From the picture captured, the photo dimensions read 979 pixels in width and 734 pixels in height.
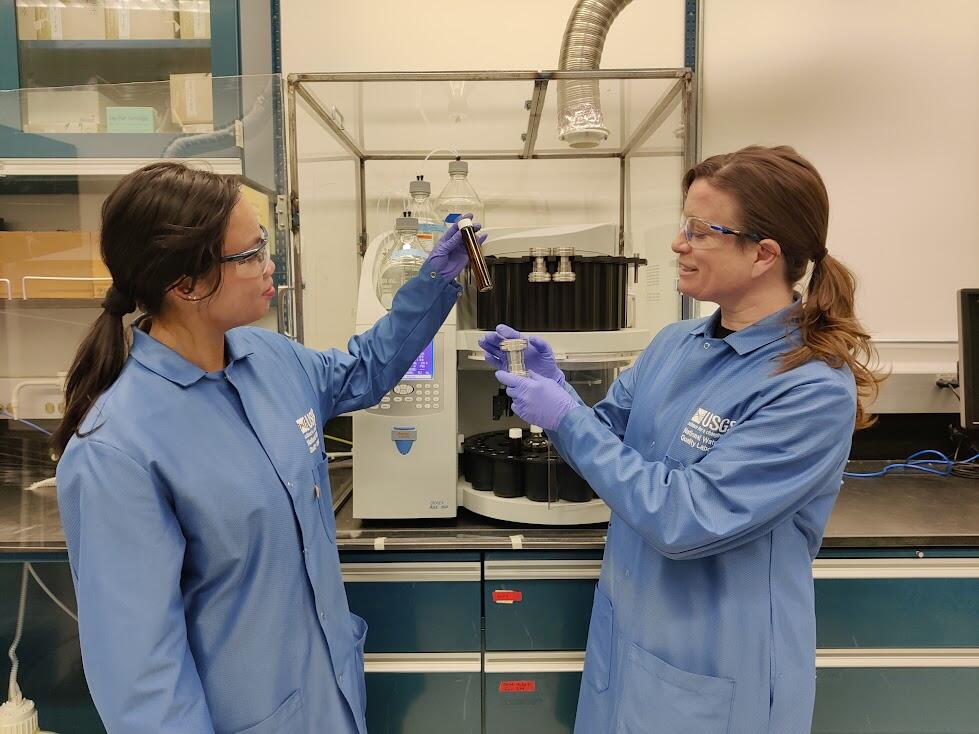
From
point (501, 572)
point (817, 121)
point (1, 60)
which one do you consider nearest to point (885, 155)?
point (817, 121)

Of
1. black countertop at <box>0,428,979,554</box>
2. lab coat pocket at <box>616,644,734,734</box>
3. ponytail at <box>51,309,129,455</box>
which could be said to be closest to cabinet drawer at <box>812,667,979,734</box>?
black countertop at <box>0,428,979,554</box>

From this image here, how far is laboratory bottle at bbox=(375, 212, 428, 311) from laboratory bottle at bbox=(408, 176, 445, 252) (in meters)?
0.02

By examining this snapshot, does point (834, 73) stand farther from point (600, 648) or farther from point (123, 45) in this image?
point (123, 45)

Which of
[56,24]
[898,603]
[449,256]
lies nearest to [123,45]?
[56,24]

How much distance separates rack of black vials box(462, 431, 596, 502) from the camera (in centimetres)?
134

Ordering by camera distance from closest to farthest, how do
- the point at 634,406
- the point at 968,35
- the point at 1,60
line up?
the point at 634,406, the point at 1,60, the point at 968,35

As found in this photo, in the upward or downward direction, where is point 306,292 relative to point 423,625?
upward

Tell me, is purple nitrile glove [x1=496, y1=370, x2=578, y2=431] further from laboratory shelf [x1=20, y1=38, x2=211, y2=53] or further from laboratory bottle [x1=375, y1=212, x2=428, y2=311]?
laboratory shelf [x1=20, y1=38, x2=211, y2=53]

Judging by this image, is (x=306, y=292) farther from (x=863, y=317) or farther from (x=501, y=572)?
(x=863, y=317)

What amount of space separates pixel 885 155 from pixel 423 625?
210 cm

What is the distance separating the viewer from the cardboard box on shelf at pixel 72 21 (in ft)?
5.76

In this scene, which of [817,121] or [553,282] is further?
[817,121]

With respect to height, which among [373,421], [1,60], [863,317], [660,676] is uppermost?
[1,60]

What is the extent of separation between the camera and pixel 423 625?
4.32ft
